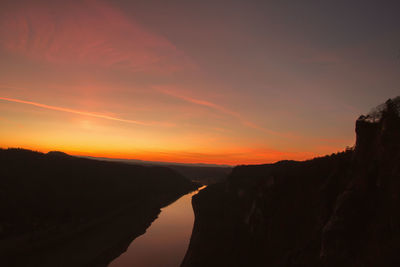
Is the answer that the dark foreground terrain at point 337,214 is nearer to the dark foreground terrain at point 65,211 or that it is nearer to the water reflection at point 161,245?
the water reflection at point 161,245

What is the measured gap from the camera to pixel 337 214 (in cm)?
2144

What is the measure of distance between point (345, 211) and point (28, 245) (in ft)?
184

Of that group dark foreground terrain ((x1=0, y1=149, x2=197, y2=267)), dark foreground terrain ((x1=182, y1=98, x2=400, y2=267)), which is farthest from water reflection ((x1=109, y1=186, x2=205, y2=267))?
dark foreground terrain ((x1=182, y1=98, x2=400, y2=267))

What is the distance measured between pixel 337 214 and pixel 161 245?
42.5 meters

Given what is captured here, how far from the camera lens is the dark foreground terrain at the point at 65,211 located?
149 feet

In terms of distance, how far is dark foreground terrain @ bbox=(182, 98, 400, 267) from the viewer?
60.2 ft

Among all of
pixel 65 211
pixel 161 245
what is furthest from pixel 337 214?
pixel 65 211

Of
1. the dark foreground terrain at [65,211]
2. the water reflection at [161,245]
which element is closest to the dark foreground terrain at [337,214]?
the water reflection at [161,245]

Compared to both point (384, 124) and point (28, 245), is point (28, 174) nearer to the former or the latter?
point (28, 245)

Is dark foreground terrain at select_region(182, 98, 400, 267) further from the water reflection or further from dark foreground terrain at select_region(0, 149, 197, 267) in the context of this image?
dark foreground terrain at select_region(0, 149, 197, 267)

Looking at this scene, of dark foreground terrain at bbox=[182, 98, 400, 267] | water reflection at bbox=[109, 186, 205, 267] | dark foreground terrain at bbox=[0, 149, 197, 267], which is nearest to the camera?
dark foreground terrain at bbox=[182, 98, 400, 267]

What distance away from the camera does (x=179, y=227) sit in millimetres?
70125

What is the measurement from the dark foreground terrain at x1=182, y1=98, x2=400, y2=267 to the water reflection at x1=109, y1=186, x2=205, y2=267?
8379mm

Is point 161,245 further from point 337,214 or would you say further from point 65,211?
point 337,214
